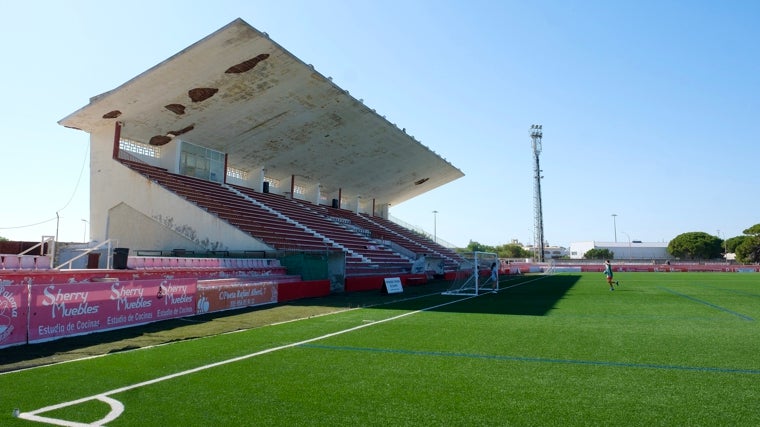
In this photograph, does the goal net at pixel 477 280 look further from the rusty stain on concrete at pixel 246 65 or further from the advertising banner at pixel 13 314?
the advertising banner at pixel 13 314

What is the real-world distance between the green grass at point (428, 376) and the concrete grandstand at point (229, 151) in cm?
1216

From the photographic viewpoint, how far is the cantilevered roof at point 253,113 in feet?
70.7

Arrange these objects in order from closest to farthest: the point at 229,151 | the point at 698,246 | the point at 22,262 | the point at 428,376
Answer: the point at 428,376 < the point at 22,262 < the point at 229,151 < the point at 698,246

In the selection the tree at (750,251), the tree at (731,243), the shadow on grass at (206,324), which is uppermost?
the tree at (731,243)

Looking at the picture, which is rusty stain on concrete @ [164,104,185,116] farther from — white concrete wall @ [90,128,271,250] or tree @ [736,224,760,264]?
tree @ [736,224,760,264]

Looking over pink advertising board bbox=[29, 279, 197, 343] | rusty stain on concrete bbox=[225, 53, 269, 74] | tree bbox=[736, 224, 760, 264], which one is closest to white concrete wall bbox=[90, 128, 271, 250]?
rusty stain on concrete bbox=[225, 53, 269, 74]

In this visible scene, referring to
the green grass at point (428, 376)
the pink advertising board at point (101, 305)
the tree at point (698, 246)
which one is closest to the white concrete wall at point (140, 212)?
the pink advertising board at point (101, 305)

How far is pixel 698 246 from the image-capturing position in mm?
92188

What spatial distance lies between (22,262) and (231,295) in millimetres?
7113

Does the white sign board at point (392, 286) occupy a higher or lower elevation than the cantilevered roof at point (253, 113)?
lower

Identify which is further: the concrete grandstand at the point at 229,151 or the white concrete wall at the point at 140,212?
the white concrete wall at the point at 140,212

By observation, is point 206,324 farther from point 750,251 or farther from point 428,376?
point 750,251

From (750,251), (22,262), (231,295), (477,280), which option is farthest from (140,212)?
(750,251)

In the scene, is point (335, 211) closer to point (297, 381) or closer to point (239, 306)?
point (239, 306)
